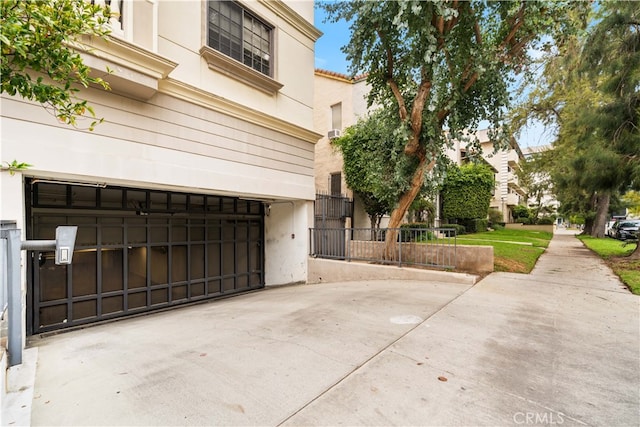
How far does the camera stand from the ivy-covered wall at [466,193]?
19.4m

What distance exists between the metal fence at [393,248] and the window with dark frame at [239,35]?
5.13 m

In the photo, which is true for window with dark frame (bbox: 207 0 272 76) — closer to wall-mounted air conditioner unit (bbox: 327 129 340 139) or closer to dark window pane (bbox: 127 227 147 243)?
dark window pane (bbox: 127 227 147 243)

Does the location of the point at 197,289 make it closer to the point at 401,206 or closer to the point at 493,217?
the point at 401,206

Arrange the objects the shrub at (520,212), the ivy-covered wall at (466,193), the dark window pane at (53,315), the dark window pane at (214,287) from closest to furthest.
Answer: the dark window pane at (53,315) < the dark window pane at (214,287) < the ivy-covered wall at (466,193) < the shrub at (520,212)

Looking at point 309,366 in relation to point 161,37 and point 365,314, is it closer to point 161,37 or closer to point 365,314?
point 365,314

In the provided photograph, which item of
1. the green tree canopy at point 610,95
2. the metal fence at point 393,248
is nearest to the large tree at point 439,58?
the metal fence at point 393,248

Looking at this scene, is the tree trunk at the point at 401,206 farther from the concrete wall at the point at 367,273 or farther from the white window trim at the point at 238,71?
the white window trim at the point at 238,71

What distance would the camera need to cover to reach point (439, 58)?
717 cm

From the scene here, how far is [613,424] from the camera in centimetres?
247

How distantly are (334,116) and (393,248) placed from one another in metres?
9.17

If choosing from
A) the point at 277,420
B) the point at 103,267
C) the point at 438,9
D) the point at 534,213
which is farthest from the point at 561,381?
the point at 534,213

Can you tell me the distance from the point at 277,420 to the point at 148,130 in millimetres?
5765

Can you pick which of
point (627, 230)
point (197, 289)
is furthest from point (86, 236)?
point (627, 230)

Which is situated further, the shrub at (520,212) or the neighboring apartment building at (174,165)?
the shrub at (520,212)
